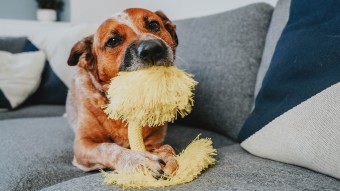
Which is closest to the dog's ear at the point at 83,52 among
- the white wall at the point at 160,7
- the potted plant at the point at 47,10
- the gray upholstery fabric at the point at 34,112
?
the gray upholstery fabric at the point at 34,112

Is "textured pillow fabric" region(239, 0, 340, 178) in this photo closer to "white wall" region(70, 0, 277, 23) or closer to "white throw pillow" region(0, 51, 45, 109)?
"white wall" region(70, 0, 277, 23)

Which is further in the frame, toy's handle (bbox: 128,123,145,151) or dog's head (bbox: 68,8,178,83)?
dog's head (bbox: 68,8,178,83)

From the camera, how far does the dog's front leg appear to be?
892mm

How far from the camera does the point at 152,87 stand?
882 mm

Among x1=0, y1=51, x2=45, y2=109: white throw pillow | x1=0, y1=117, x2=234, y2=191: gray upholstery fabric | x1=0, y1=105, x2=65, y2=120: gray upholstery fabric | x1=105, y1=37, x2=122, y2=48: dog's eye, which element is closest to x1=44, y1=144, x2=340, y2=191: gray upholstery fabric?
x1=0, y1=117, x2=234, y2=191: gray upholstery fabric

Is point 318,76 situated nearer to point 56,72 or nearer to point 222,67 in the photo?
point 222,67

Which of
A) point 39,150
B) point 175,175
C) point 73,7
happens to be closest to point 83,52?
point 39,150

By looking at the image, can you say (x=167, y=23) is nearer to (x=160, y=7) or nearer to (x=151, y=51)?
(x=151, y=51)

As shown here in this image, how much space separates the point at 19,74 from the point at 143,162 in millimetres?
1888

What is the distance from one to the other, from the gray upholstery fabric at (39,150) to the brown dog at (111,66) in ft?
0.33

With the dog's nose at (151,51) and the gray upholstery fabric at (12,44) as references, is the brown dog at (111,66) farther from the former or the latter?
the gray upholstery fabric at (12,44)

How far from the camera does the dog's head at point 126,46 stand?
1.11 metres

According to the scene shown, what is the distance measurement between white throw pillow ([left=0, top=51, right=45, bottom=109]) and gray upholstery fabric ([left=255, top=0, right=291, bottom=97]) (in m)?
1.65

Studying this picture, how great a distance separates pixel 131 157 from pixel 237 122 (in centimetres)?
79
